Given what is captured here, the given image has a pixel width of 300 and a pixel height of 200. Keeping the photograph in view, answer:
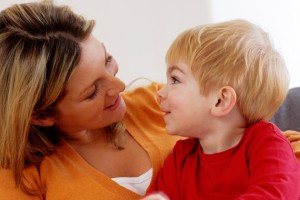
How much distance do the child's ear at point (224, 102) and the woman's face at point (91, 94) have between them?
0.95ft

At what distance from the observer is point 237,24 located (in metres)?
1.24

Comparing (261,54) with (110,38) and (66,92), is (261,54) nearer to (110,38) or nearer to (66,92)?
(66,92)

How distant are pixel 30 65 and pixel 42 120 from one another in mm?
179

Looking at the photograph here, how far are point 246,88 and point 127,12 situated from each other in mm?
1169

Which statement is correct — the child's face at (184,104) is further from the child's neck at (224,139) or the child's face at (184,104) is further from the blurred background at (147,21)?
the blurred background at (147,21)

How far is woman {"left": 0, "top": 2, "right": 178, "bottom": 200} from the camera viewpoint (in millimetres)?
1256

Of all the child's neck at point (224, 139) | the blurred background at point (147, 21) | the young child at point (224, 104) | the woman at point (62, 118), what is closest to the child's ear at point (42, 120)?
the woman at point (62, 118)

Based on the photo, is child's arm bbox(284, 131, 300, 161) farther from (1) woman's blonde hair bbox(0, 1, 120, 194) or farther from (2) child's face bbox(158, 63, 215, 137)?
(1) woman's blonde hair bbox(0, 1, 120, 194)

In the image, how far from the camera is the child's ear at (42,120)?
1.35 m

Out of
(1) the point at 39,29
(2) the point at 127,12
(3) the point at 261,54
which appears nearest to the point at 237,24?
(3) the point at 261,54

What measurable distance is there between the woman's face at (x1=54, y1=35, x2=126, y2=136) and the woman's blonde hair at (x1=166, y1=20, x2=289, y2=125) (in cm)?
21

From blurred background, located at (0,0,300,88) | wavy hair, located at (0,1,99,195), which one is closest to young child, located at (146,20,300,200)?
wavy hair, located at (0,1,99,195)

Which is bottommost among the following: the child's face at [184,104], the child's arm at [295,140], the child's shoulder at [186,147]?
the child's arm at [295,140]

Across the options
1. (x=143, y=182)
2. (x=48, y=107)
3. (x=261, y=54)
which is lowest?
(x=143, y=182)
